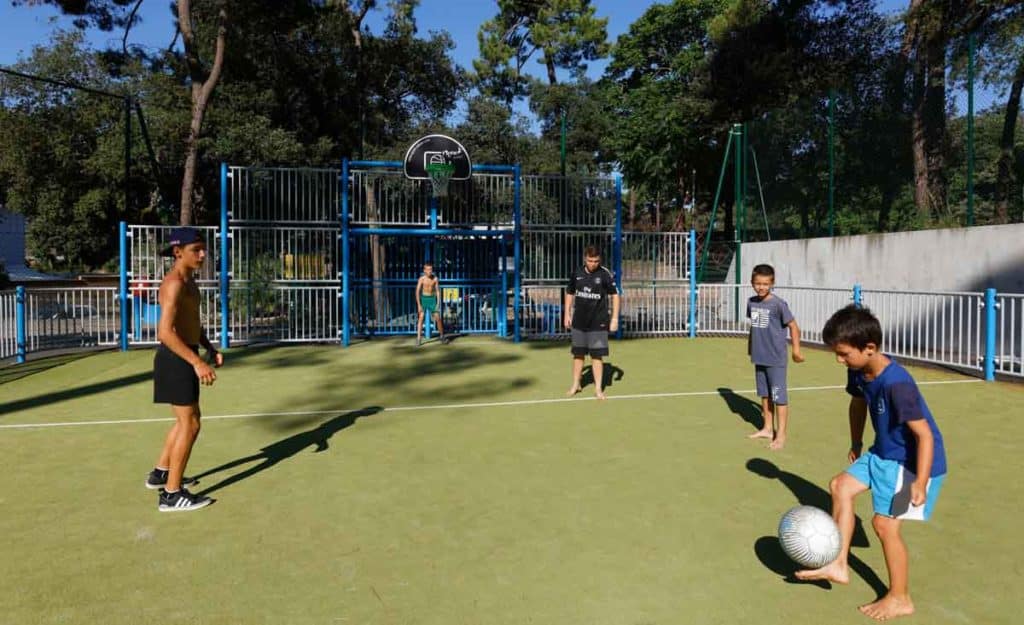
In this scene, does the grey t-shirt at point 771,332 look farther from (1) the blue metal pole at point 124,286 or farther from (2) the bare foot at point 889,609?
(1) the blue metal pole at point 124,286

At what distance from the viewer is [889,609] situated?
3549mm

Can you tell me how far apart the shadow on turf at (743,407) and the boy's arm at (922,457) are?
14.6ft

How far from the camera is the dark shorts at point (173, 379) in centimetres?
508

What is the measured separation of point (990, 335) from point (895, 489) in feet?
28.8

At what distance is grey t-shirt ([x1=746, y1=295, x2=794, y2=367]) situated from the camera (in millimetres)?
7004

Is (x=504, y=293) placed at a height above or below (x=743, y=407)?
above

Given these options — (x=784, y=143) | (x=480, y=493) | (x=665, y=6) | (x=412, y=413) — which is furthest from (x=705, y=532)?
(x=665, y=6)

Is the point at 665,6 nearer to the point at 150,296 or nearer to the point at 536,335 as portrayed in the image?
the point at 536,335

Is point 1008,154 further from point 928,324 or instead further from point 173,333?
point 173,333

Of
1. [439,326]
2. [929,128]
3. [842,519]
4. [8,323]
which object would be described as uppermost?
[929,128]

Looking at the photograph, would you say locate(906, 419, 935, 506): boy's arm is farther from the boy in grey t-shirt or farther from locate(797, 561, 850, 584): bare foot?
the boy in grey t-shirt

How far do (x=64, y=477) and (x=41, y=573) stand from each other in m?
2.16

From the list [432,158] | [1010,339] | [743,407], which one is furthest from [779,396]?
[432,158]

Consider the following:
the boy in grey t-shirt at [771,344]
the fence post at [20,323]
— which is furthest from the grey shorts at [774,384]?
the fence post at [20,323]
